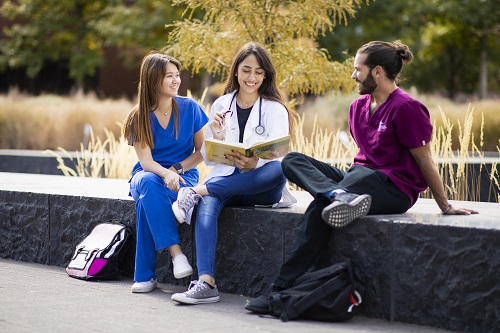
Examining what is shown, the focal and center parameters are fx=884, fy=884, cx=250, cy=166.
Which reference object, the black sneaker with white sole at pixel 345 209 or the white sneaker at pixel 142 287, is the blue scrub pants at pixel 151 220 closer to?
the white sneaker at pixel 142 287

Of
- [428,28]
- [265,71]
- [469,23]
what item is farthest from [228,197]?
[428,28]

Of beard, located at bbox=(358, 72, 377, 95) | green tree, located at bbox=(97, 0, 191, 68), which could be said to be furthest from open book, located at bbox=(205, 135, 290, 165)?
green tree, located at bbox=(97, 0, 191, 68)

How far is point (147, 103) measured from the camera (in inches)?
232

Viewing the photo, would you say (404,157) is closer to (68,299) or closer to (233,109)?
(233,109)

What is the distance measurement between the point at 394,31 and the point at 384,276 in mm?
21071

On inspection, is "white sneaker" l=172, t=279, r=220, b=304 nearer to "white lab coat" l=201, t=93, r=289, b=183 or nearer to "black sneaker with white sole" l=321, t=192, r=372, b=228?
"white lab coat" l=201, t=93, r=289, b=183

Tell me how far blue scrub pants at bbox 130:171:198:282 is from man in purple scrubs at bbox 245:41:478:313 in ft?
2.79

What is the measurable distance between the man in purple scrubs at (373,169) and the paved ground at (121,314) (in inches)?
11.9

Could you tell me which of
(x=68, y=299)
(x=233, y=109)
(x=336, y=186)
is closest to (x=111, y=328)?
(x=68, y=299)

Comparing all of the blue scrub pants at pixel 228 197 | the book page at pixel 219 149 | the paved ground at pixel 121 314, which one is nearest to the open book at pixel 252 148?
the book page at pixel 219 149

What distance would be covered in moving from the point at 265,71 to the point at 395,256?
1.69 meters

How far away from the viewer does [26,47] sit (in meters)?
28.1

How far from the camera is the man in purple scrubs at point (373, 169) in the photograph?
4.84 metres

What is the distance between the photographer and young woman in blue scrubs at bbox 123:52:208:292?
5.51 meters
